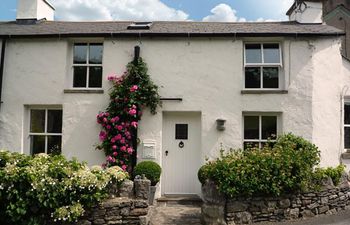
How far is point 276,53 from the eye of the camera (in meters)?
10.4

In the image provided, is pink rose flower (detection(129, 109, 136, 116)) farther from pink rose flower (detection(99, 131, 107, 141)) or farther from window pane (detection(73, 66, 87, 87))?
window pane (detection(73, 66, 87, 87))

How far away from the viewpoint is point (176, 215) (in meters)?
8.06

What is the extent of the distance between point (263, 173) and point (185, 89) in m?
4.01

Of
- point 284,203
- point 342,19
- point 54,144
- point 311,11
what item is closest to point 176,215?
point 284,203

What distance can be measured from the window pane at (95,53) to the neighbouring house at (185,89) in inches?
1.3

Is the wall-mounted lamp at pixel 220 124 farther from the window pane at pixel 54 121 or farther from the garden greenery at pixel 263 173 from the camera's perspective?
the window pane at pixel 54 121

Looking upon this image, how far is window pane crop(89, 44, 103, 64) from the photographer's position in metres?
10.6

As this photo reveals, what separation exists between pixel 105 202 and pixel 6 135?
542 centimetres

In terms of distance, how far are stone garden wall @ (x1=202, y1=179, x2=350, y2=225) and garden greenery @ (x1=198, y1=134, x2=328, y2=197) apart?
0.62 ft

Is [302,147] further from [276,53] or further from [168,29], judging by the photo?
[168,29]

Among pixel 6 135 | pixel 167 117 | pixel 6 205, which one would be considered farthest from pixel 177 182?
pixel 6 135

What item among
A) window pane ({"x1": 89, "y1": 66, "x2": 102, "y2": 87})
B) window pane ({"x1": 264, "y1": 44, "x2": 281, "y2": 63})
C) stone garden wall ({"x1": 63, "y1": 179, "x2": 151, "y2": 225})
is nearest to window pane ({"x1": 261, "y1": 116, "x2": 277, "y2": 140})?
window pane ({"x1": 264, "y1": 44, "x2": 281, "y2": 63})

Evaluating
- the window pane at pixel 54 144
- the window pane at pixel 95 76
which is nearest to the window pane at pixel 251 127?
the window pane at pixel 95 76

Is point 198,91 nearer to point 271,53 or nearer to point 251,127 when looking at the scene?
point 251,127
